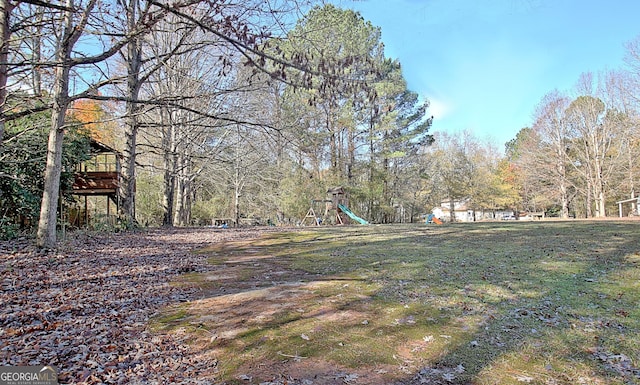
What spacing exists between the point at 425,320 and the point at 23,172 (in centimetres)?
889

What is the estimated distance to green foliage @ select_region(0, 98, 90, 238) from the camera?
7.18 meters

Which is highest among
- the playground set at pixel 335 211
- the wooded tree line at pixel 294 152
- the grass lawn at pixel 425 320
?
the wooded tree line at pixel 294 152

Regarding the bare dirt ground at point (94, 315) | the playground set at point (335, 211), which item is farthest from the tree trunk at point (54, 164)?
the playground set at point (335, 211)

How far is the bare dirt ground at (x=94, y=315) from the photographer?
233cm

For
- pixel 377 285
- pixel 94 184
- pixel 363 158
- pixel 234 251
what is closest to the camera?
pixel 377 285

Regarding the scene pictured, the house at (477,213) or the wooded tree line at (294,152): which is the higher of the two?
the wooded tree line at (294,152)

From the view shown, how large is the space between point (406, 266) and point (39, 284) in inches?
186

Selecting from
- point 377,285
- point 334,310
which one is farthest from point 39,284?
point 377,285

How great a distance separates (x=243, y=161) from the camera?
1908cm

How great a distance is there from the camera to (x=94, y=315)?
10.7ft

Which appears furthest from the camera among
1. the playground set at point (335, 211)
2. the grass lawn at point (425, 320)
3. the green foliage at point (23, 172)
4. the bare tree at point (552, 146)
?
the bare tree at point (552, 146)

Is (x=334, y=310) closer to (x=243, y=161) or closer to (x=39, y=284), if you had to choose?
(x=39, y=284)

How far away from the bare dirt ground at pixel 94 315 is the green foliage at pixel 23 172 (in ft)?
6.41

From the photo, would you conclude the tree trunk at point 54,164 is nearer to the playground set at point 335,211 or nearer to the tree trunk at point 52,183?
the tree trunk at point 52,183
